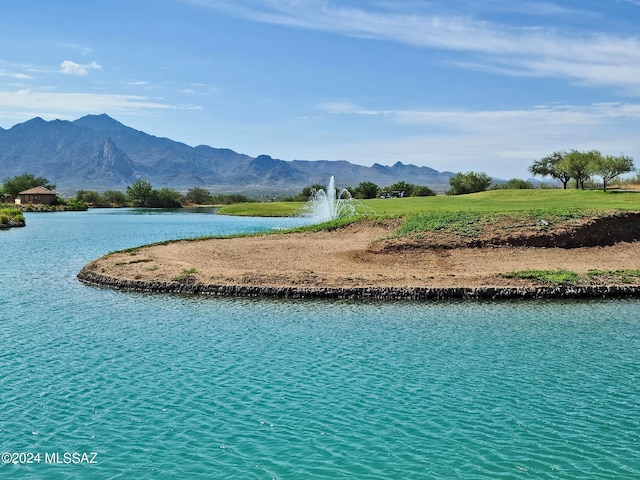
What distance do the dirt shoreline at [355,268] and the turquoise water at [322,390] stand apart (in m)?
1.97

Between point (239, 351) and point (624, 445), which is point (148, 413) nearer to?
point (239, 351)

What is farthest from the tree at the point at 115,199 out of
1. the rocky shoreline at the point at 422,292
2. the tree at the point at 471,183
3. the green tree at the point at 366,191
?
the rocky shoreline at the point at 422,292

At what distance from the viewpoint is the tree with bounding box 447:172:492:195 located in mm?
121062

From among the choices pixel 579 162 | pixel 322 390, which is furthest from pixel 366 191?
pixel 322 390

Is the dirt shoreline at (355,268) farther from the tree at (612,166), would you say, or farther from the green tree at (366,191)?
the green tree at (366,191)

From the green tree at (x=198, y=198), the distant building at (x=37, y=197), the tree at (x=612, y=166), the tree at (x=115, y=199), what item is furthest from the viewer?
the green tree at (x=198, y=198)

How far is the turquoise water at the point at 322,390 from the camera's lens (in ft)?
35.9

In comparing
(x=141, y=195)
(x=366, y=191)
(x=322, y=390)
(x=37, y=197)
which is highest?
(x=366, y=191)

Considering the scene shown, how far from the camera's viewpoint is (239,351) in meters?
17.7

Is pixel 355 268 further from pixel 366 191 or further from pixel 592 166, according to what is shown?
pixel 366 191

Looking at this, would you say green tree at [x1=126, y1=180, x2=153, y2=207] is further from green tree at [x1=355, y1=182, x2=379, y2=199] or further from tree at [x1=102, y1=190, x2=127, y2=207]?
green tree at [x1=355, y1=182, x2=379, y2=199]

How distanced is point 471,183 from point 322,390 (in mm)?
111715

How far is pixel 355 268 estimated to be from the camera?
100ft

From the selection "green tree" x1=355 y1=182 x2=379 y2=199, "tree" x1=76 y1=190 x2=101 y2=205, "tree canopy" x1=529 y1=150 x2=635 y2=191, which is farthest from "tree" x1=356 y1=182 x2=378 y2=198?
"tree" x1=76 y1=190 x2=101 y2=205
